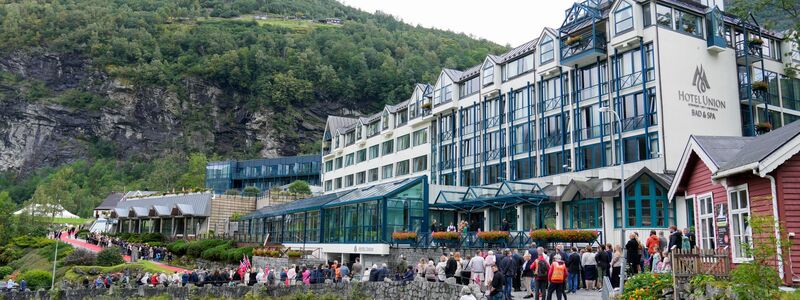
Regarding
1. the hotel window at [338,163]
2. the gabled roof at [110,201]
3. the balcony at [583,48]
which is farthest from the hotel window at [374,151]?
the gabled roof at [110,201]

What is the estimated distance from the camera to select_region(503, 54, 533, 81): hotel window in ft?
158

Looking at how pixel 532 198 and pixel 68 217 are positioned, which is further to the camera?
pixel 68 217

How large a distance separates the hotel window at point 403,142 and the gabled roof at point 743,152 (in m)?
44.1

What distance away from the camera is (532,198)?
39.4 metres

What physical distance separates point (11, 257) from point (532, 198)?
52684mm

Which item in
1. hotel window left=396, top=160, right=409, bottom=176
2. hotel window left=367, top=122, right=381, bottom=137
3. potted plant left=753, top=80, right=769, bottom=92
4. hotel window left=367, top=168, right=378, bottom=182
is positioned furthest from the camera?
hotel window left=367, top=122, right=381, bottom=137

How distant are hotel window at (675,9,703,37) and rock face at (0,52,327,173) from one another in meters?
104

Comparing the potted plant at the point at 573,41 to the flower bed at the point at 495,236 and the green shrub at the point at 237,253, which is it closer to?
the flower bed at the point at 495,236

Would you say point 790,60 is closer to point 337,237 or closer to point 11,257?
point 337,237

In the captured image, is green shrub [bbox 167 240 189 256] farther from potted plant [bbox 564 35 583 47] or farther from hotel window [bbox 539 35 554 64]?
potted plant [bbox 564 35 583 47]

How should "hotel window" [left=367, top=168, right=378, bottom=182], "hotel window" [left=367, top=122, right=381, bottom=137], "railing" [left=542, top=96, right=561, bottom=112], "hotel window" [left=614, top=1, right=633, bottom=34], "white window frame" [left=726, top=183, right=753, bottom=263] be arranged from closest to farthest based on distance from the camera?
"white window frame" [left=726, top=183, right=753, bottom=263] < "hotel window" [left=614, top=1, right=633, bottom=34] < "railing" [left=542, top=96, right=561, bottom=112] < "hotel window" [left=367, top=168, right=378, bottom=182] < "hotel window" [left=367, top=122, right=381, bottom=137]

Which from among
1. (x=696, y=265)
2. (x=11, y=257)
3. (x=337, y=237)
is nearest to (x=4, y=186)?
(x=11, y=257)

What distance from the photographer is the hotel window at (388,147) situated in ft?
222

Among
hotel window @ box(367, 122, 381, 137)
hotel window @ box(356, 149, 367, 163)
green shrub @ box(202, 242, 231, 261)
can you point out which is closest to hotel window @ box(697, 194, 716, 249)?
green shrub @ box(202, 242, 231, 261)
